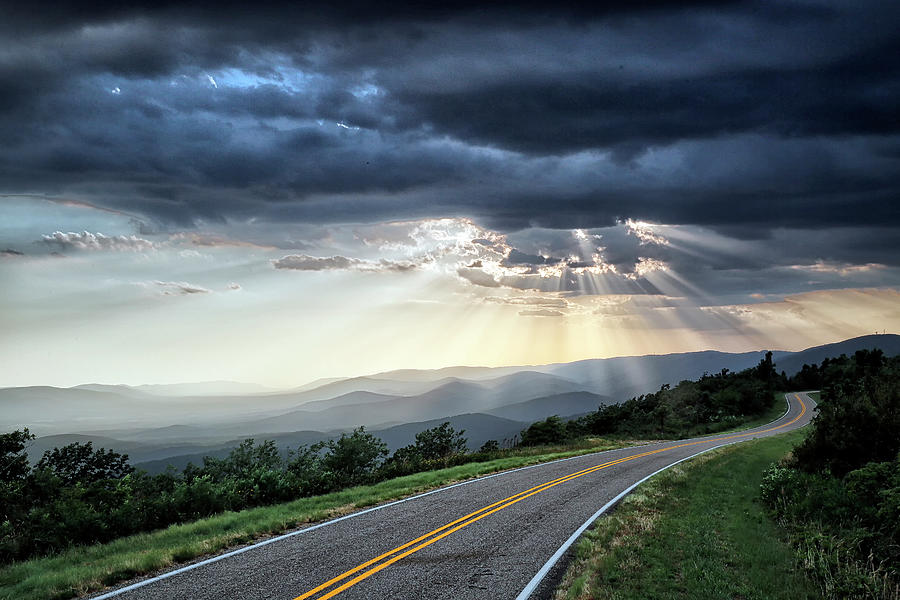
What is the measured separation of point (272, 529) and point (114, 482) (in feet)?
19.6

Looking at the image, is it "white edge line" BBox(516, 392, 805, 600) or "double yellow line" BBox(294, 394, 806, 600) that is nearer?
"double yellow line" BBox(294, 394, 806, 600)

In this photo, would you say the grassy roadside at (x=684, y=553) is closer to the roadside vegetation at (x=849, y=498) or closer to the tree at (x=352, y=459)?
the roadside vegetation at (x=849, y=498)

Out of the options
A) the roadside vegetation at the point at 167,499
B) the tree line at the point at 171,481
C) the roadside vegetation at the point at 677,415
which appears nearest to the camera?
the roadside vegetation at the point at 167,499

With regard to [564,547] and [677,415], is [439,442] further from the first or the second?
[677,415]

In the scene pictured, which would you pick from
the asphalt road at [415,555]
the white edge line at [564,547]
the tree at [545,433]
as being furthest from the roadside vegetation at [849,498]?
the tree at [545,433]

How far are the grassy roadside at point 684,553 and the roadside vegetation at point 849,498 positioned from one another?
551 mm

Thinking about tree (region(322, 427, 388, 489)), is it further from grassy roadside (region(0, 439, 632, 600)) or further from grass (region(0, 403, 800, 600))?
grassy roadside (region(0, 439, 632, 600))

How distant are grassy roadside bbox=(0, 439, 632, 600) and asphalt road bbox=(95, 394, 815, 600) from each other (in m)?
0.75

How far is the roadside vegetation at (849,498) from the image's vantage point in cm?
980

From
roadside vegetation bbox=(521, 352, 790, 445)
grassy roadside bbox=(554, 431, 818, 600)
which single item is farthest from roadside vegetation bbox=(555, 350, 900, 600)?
roadside vegetation bbox=(521, 352, 790, 445)

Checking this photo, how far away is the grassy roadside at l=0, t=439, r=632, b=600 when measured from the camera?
28.0ft

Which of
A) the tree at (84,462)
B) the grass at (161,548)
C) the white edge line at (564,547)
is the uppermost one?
the grass at (161,548)

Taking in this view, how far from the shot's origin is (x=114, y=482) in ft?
48.3

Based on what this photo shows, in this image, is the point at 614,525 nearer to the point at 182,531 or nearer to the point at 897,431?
the point at 182,531
